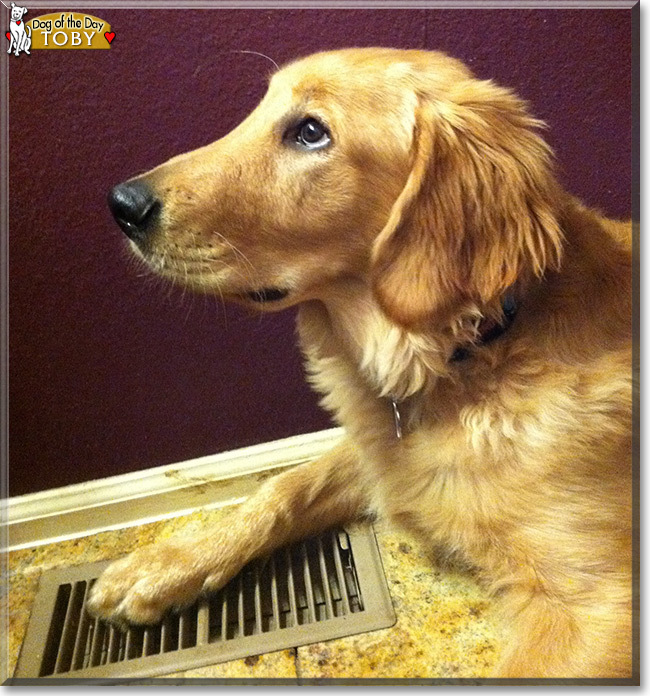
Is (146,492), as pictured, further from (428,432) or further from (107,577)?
(428,432)

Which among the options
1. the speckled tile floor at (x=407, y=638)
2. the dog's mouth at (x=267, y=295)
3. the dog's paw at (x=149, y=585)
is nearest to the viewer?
the dog's mouth at (x=267, y=295)

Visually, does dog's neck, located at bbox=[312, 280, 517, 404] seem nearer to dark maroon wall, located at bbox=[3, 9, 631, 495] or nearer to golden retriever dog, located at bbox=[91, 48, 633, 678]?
golden retriever dog, located at bbox=[91, 48, 633, 678]

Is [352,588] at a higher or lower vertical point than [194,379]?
lower

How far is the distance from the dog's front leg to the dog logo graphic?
1.05 meters

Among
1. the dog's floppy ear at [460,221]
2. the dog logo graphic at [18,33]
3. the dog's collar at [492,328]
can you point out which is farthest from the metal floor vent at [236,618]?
the dog logo graphic at [18,33]

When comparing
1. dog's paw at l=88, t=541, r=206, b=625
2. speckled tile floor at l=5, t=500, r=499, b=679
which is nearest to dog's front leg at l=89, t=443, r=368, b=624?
dog's paw at l=88, t=541, r=206, b=625

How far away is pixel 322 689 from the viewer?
126cm

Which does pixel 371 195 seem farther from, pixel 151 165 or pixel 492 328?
pixel 151 165

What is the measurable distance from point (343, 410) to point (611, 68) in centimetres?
86

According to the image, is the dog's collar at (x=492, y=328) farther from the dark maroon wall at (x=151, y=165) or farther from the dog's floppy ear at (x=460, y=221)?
the dark maroon wall at (x=151, y=165)

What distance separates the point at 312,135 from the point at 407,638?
1019 millimetres

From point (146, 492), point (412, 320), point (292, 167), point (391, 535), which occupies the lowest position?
point (146, 492)

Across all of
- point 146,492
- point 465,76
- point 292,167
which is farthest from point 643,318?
point 146,492

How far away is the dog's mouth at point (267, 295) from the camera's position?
47.9 inches
